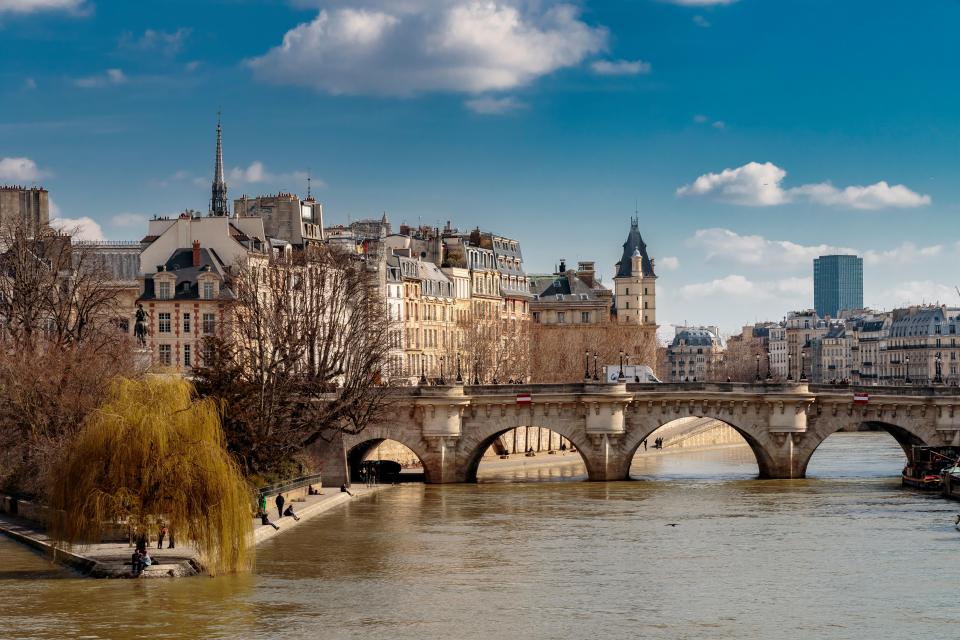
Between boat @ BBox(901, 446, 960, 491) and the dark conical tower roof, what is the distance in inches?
3767

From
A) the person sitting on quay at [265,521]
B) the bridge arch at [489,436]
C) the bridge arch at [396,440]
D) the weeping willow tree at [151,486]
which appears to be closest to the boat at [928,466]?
the bridge arch at [489,436]

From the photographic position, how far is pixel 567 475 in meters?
94.6

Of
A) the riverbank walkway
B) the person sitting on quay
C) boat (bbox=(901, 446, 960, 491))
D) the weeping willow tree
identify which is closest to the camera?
the weeping willow tree

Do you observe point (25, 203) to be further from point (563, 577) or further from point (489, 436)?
point (563, 577)

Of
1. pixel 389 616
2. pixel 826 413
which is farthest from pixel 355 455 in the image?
pixel 389 616

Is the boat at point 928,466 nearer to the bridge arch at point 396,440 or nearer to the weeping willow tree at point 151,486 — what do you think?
the bridge arch at point 396,440

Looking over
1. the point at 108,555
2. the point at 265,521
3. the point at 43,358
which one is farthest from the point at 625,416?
the point at 108,555

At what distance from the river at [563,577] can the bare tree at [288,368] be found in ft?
14.6

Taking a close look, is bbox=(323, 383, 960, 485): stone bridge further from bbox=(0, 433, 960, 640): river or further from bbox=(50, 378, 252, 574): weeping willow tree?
bbox=(50, 378, 252, 574): weeping willow tree

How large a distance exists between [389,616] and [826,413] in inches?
1660

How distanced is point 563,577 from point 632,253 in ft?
418

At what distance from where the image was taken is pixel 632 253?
18025 centimetres

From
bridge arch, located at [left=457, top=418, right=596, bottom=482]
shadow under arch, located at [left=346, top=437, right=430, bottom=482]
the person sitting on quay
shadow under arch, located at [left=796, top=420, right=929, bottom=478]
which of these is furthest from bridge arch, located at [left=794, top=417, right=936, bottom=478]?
the person sitting on quay

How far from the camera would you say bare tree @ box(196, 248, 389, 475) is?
7244 centimetres
